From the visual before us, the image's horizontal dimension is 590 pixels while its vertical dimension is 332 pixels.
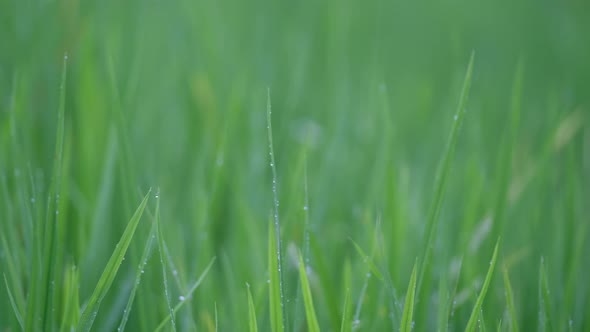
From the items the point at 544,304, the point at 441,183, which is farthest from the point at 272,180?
the point at 544,304

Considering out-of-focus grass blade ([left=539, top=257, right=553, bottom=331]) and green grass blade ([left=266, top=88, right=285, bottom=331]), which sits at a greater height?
green grass blade ([left=266, top=88, right=285, bottom=331])

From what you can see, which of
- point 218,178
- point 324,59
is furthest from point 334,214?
point 324,59

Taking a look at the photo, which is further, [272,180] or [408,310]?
[272,180]

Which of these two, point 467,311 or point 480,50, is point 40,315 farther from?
point 480,50

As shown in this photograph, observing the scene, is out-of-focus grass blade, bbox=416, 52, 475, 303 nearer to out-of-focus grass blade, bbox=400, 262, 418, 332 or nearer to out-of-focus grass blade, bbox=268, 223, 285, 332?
out-of-focus grass blade, bbox=400, 262, 418, 332

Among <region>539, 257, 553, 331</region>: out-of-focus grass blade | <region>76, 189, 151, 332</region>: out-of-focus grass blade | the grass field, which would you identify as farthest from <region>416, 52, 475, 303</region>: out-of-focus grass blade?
<region>76, 189, 151, 332</region>: out-of-focus grass blade

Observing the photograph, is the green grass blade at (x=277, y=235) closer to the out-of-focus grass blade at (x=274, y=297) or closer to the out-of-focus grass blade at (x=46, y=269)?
the out-of-focus grass blade at (x=274, y=297)

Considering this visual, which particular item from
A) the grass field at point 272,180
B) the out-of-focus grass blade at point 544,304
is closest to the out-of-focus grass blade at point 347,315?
the grass field at point 272,180

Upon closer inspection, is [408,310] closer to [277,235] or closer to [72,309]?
[277,235]

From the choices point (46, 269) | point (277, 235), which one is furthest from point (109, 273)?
point (277, 235)

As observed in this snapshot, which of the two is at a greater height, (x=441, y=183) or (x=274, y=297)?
(x=441, y=183)
